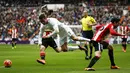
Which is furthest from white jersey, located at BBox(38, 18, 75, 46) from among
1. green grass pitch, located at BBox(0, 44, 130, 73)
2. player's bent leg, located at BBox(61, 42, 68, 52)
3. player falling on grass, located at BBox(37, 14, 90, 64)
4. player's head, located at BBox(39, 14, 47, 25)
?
green grass pitch, located at BBox(0, 44, 130, 73)

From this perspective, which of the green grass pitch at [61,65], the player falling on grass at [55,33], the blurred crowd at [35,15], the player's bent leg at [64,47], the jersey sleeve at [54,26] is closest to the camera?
the green grass pitch at [61,65]

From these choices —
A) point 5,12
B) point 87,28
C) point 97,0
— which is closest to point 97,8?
point 97,0

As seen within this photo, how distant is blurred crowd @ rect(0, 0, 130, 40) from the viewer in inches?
2207

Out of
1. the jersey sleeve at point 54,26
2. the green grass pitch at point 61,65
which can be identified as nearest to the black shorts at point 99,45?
the green grass pitch at point 61,65

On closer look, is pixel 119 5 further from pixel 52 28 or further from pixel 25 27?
pixel 52 28

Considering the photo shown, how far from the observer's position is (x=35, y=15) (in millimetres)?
58906

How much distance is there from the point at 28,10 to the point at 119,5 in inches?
499

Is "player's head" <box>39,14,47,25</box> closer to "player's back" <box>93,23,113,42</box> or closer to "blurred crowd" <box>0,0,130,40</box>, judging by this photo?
"player's back" <box>93,23,113,42</box>

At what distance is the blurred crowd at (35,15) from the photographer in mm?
56062

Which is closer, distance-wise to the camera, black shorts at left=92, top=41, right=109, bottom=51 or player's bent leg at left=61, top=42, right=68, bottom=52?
black shorts at left=92, top=41, right=109, bottom=51

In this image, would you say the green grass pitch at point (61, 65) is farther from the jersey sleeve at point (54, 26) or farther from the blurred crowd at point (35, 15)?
the blurred crowd at point (35, 15)

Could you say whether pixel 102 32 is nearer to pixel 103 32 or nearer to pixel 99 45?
pixel 103 32

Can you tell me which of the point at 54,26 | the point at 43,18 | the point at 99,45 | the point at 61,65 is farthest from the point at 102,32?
the point at 61,65

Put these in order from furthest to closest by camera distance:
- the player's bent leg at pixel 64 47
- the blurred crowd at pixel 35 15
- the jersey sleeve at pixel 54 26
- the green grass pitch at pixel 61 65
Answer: the blurred crowd at pixel 35 15 < the player's bent leg at pixel 64 47 < the jersey sleeve at pixel 54 26 < the green grass pitch at pixel 61 65
